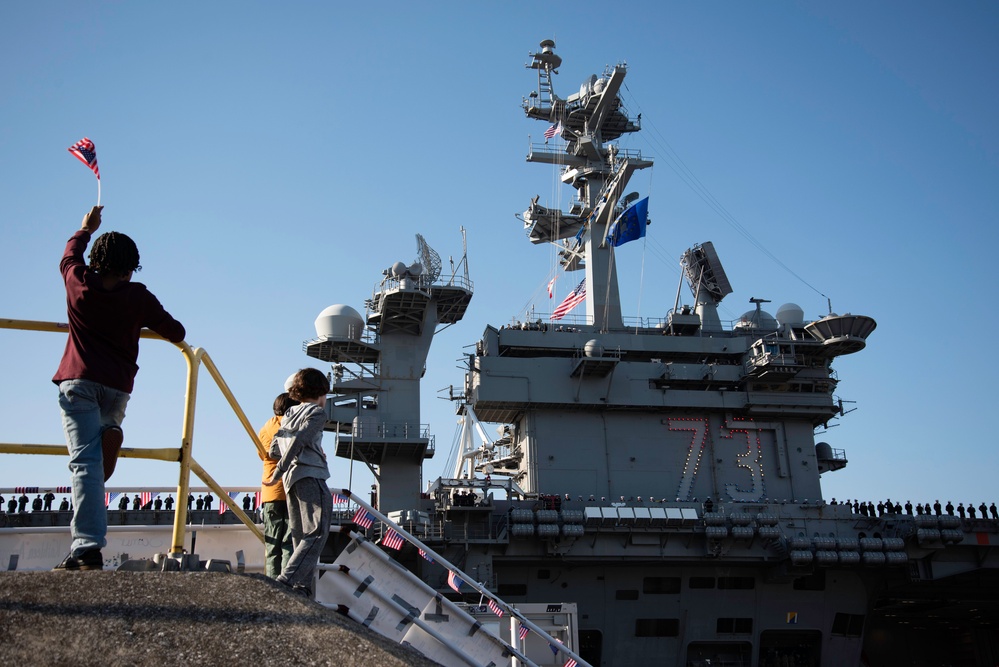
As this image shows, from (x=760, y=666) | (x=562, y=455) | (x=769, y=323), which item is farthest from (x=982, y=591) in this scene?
(x=562, y=455)

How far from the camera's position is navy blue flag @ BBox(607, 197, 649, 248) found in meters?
32.2

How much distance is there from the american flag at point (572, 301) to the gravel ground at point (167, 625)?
97.8ft

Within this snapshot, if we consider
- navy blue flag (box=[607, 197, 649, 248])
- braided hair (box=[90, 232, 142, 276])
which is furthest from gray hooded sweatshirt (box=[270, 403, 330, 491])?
navy blue flag (box=[607, 197, 649, 248])

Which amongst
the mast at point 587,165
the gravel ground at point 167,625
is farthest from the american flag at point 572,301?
the gravel ground at point 167,625

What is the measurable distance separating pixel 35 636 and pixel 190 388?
5.73ft

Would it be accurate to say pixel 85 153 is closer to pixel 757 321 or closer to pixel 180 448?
pixel 180 448

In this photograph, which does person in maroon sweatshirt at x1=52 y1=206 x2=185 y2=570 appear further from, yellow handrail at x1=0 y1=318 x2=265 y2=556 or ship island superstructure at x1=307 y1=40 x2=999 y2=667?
ship island superstructure at x1=307 y1=40 x2=999 y2=667

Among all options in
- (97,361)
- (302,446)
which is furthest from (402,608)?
(97,361)

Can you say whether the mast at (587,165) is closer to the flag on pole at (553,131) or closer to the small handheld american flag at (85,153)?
the flag on pole at (553,131)

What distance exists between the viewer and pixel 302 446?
536 cm

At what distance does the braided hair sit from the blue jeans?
Result: 0.64m

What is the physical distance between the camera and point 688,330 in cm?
3241

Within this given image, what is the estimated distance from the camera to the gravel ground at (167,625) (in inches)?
148

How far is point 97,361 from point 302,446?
1307 mm
